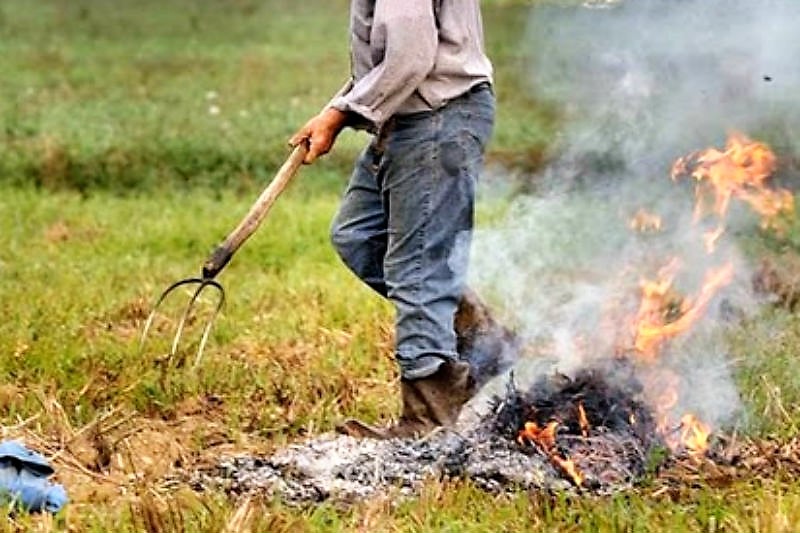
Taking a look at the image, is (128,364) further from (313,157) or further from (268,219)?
(268,219)

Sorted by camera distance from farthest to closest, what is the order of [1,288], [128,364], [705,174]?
1. [1,288]
2. [128,364]
3. [705,174]

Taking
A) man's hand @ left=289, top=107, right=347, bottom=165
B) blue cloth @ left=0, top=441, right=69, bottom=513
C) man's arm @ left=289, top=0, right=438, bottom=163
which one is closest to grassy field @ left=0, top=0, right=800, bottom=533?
blue cloth @ left=0, top=441, right=69, bottom=513

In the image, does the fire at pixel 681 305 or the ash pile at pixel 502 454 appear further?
the fire at pixel 681 305

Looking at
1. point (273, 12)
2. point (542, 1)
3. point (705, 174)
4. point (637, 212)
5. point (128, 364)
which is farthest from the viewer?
point (273, 12)

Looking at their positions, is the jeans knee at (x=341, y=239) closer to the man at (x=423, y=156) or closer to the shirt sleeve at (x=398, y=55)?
the man at (x=423, y=156)

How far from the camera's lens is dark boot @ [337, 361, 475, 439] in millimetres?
4910

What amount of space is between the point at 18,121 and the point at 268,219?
167 inches

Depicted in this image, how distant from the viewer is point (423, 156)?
4.79 metres

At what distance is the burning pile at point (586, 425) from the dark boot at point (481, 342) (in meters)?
0.13

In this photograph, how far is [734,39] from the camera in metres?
5.51

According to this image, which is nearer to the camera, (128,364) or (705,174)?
(705,174)

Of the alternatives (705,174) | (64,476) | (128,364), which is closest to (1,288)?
(128,364)

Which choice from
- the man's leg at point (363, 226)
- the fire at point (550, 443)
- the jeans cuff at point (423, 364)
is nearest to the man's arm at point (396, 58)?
the man's leg at point (363, 226)

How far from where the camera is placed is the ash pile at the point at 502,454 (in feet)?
14.7
